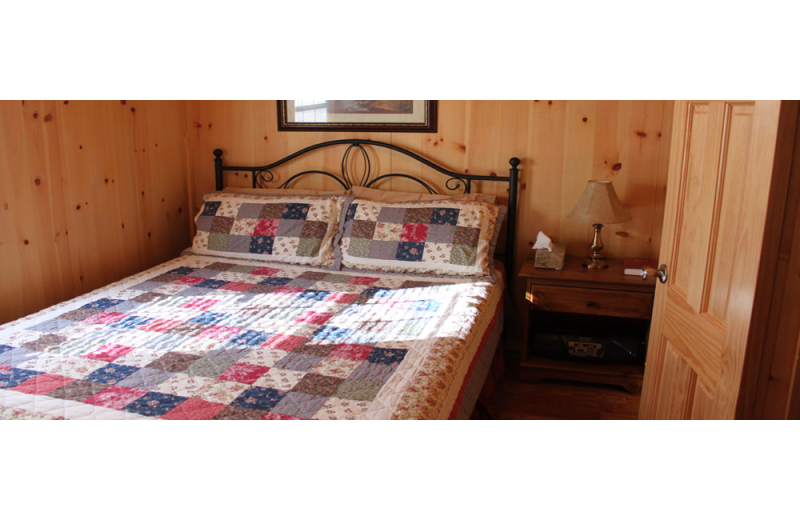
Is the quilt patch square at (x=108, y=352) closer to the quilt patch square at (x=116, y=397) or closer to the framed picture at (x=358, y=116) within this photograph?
the quilt patch square at (x=116, y=397)

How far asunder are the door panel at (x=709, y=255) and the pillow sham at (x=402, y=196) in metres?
1.45

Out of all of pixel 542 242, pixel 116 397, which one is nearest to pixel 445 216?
pixel 542 242

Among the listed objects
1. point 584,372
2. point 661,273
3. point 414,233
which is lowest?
point 584,372

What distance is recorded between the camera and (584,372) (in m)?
2.75

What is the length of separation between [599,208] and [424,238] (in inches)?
31.5

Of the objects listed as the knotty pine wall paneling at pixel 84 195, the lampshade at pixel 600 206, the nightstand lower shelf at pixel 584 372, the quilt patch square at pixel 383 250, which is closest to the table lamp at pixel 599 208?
the lampshade at pixel 600 206

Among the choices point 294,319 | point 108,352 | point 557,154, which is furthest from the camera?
point 557,154

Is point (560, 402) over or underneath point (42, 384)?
underneath

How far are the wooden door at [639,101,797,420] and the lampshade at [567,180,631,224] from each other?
43.8 inches

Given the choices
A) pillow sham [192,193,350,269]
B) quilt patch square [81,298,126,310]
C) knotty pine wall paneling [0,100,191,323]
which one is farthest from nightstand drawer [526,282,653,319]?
knotty pine wall paneling [0,100,191,323]

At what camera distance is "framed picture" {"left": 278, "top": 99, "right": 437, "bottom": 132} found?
3.04 metres

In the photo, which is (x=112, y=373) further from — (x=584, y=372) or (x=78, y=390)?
(x=584, y=372)
